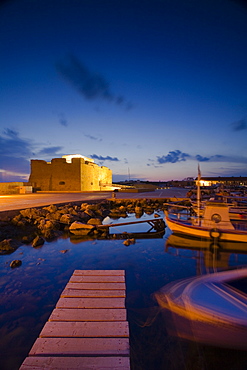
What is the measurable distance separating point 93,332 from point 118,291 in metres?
1.27

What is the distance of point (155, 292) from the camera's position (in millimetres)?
4859

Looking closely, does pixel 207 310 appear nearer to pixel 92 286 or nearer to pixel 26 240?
pixel 92 286

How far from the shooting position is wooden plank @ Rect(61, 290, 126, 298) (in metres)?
3.99

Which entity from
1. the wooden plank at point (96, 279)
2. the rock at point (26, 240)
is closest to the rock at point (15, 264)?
the rock at point (26, 240)

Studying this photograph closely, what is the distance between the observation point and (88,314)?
3.40m

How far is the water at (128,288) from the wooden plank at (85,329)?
44 cm

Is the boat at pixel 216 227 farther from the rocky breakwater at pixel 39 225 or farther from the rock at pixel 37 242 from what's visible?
the rock at pixel 37 242

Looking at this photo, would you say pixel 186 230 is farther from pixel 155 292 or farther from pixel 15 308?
pixel 15 308

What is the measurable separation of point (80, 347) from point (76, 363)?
0.25 m

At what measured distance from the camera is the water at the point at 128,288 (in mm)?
2982

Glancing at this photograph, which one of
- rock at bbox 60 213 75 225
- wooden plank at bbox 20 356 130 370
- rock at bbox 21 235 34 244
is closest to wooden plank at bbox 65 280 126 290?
wooden plank at bbox 20 356 130 370

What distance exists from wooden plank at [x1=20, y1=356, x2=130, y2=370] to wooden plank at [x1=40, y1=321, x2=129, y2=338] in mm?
387

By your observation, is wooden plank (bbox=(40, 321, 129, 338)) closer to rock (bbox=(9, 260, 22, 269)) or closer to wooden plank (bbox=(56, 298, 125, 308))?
wooden plank (bbox=(56, 298, 125, 308))

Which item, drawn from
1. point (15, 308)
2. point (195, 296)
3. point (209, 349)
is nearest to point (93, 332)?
point (209, 349)
